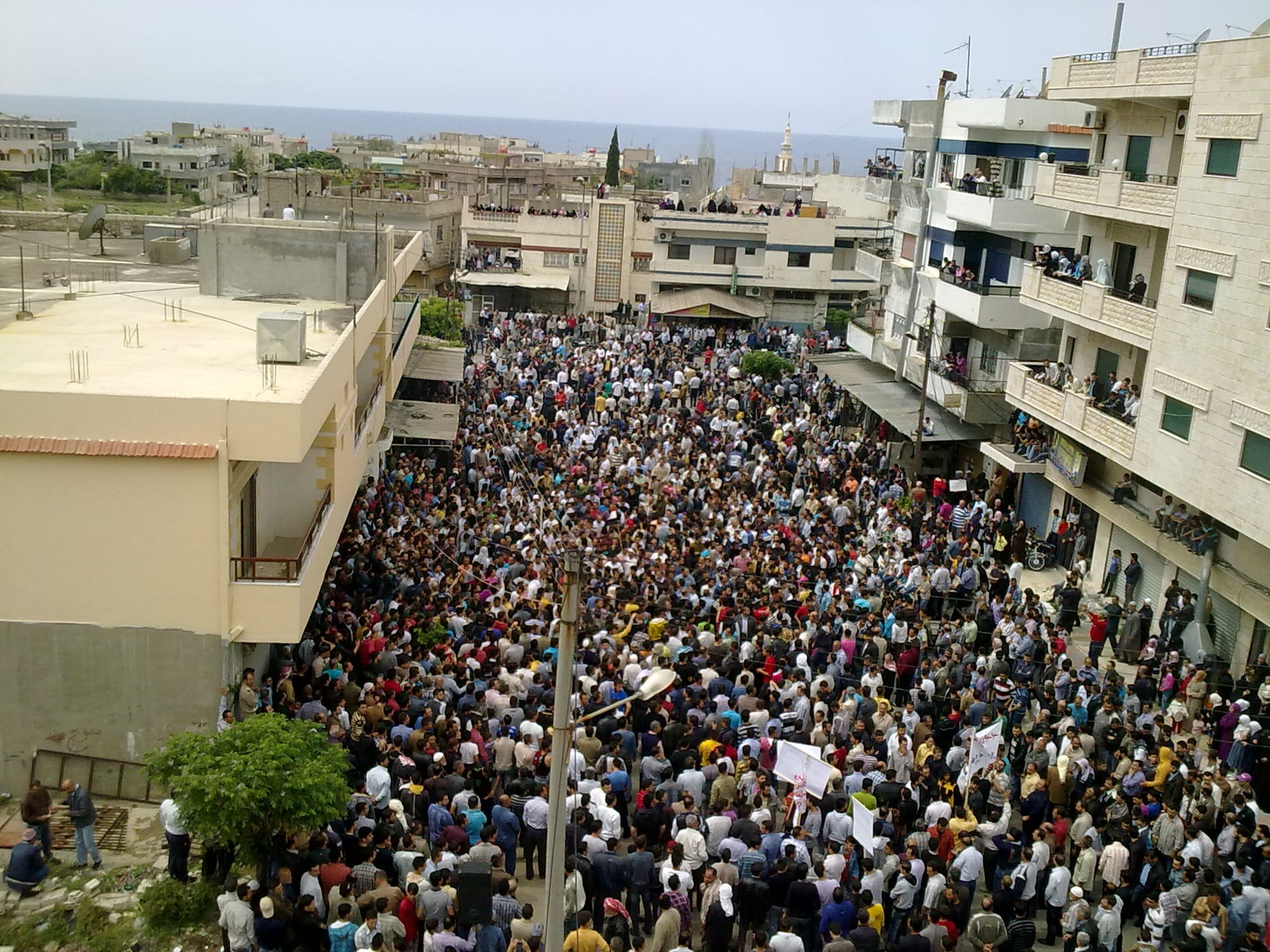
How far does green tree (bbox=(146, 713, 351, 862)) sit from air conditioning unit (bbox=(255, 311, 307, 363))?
5324 millimetres

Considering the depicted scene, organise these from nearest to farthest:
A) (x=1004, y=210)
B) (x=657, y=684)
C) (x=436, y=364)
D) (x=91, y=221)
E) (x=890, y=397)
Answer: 1. (x=657, y=684)
2. (x=91, y=221)
3. (x=1004, y=210)
4. (x=436, y=364)
5. (x=890, y=397)

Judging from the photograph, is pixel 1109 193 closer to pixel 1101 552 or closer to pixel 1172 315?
pixel 1172 315

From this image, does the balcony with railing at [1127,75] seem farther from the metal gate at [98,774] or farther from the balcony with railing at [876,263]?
the metal gate at [98,774]

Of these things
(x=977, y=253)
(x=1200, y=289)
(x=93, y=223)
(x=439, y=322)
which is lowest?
(x=439, y=322)

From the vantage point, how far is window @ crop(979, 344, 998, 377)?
27875 mm

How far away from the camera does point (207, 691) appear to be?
13.4 metres

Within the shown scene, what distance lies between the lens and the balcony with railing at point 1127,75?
63.1ft

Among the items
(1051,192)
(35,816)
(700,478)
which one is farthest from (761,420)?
(35,816)

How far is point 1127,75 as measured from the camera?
2066cm

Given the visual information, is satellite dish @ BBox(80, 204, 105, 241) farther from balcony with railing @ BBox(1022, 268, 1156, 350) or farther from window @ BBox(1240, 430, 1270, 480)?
window @ BBox(1240, 430, 1270, 480)

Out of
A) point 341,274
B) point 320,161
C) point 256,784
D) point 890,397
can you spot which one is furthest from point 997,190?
point 320,161

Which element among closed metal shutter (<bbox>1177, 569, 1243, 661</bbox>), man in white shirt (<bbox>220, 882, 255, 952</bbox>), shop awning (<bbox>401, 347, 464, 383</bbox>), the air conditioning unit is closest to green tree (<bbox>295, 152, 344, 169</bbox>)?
shop awning (<bbox>401, 347, 464, 383</bbox>)

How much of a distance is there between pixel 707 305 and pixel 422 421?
23.5 metres

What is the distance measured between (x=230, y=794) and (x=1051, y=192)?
18.4m
